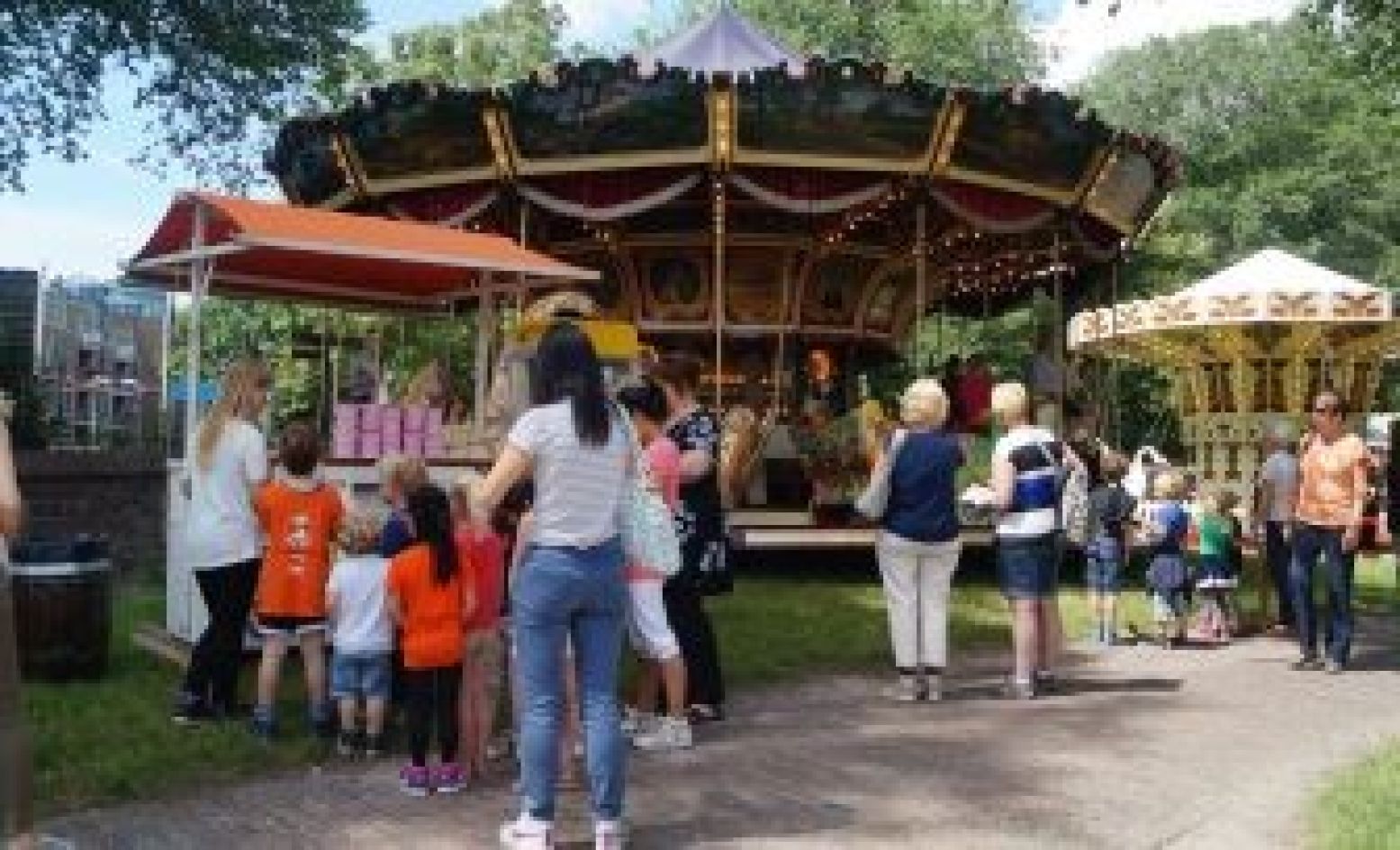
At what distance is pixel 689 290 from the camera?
21.6 meters

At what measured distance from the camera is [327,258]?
11.5 m

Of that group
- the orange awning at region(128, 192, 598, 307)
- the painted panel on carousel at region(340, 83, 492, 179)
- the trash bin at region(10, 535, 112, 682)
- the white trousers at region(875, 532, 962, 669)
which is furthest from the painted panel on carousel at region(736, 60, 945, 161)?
the trash bin at region(10, 535, 112, 682)

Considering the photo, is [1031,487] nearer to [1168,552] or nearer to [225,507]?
[1168,552]

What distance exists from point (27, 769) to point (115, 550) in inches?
496

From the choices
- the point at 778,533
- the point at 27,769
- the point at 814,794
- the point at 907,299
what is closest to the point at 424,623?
the point at 814,794

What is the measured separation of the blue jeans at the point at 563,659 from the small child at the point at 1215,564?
325 inches

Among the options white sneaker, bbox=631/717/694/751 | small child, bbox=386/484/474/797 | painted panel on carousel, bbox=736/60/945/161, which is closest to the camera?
small child, bbox=386/484/474/797

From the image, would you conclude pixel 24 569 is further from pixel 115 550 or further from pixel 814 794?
pixel 115 550

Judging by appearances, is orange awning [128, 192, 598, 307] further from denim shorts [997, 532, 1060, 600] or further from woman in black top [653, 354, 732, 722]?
denim shorts [997, 532, 1060, 600]

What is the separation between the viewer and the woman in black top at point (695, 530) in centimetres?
849

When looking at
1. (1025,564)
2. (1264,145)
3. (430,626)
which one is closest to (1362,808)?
(1025,564)

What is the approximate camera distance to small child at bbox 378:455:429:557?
7520 millimetres

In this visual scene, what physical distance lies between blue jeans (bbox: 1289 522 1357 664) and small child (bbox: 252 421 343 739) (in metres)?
6.87

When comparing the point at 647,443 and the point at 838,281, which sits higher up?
the point at 838,281
